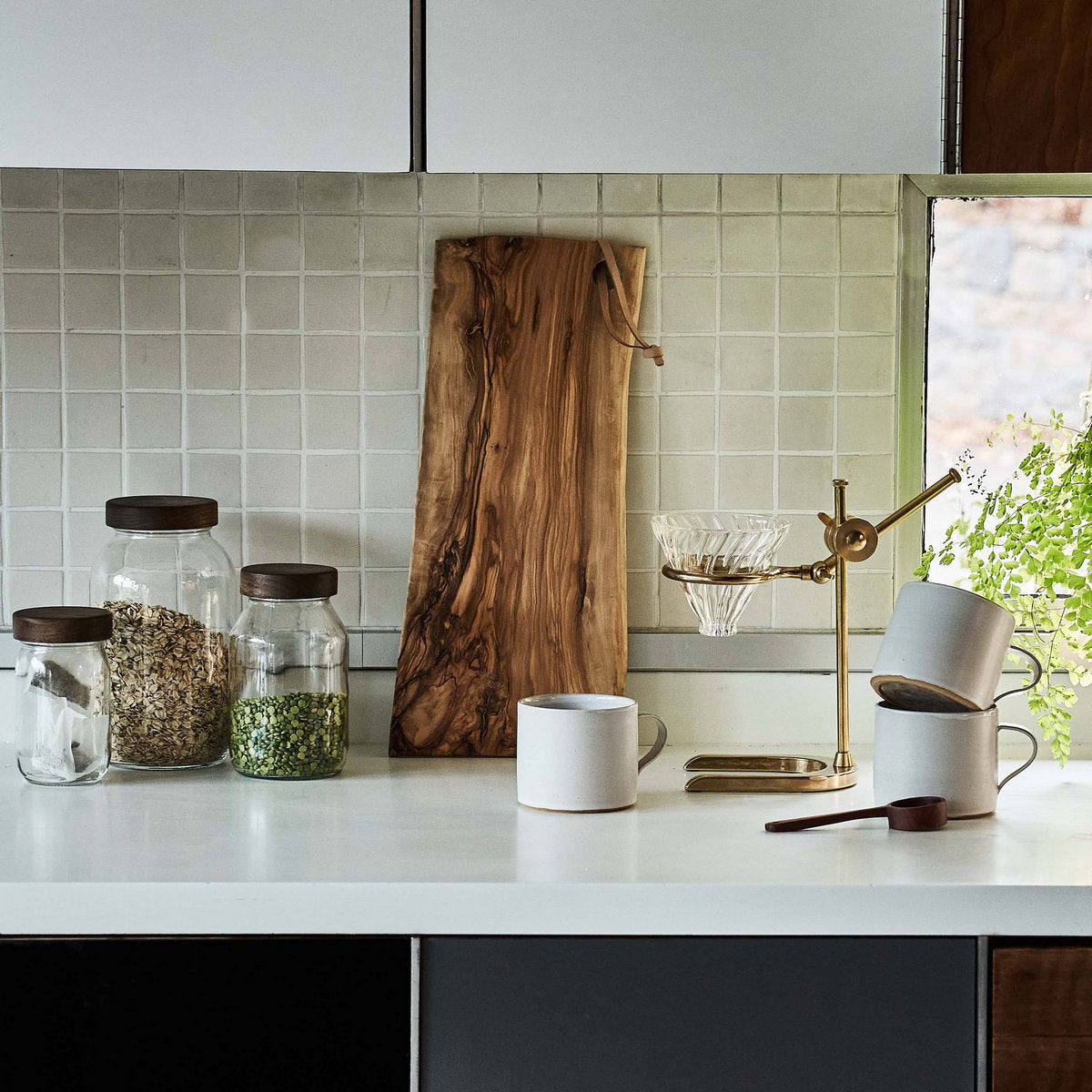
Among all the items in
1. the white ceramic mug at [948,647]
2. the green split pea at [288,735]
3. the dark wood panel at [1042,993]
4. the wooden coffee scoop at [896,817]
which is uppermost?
the white ceramic mug at [948,647]

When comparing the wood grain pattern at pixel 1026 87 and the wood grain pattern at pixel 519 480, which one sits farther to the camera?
the wood grain pattern at pixel 519 480

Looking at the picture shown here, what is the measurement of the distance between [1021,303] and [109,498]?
1.24 metres

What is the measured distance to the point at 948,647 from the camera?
4.22ft

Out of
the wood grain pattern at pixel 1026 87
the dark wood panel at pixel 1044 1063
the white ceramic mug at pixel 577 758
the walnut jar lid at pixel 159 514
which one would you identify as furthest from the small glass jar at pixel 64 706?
the wood grain pattern at pixel 1026 87

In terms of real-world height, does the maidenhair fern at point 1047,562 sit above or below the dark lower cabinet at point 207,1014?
above

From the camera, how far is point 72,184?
159 cm

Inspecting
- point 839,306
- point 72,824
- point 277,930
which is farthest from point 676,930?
point 839,306

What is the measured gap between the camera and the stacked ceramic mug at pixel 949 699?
129 centimetres

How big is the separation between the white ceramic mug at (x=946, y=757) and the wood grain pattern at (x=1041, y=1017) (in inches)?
9.7

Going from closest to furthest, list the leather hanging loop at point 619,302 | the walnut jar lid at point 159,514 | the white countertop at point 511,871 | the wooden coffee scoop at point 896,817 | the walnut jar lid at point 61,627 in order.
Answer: the white countertop at point 511,871 → the wooden coffee scoop at point 896,817 → the walnut jar lid at point 61,627 → the walnut jar lid at point 159,514 → the leather hanging loop at point 619,302

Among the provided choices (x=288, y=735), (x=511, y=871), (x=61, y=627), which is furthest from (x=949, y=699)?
(x=61, y=627)

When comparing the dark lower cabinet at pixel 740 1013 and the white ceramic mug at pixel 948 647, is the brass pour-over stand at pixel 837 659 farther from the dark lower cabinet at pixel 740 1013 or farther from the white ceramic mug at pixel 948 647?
the dark lower cabinet at pixel 740 1013

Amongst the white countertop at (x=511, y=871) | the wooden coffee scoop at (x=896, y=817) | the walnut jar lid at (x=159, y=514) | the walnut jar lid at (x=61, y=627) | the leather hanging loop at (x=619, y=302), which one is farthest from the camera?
the leather hanging loop at (x=619, y=302)

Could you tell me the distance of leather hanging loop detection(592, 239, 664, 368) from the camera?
156 centimetres
